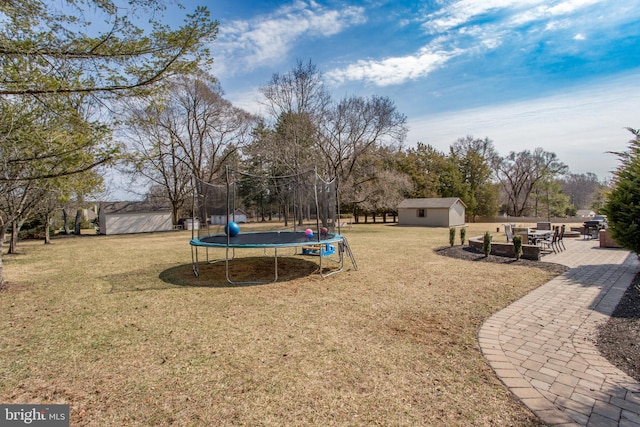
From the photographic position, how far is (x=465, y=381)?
2943mm

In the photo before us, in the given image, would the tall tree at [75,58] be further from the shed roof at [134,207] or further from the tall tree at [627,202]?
the shed roof at [134,207]

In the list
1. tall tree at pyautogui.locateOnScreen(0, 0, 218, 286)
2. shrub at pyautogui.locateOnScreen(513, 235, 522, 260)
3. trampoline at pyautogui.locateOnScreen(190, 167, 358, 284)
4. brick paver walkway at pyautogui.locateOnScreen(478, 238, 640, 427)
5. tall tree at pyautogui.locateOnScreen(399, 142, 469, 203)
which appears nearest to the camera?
brick paver walkway at pyautogui.locateOnScreen(478, 238, 640, 427)

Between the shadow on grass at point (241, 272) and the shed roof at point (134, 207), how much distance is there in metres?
21.6

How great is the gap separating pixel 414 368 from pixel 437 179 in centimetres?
3643

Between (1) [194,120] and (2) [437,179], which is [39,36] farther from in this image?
(2) [437,179]

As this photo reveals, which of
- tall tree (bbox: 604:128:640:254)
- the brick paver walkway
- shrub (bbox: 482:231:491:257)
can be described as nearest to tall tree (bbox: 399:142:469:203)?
shrub (bbox: 482:231:491:257)

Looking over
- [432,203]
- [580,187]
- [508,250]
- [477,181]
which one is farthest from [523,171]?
[508,250]

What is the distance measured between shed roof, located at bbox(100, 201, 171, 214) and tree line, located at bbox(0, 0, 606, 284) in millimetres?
1161

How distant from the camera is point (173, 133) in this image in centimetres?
2495

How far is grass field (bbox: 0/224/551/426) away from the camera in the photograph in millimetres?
2574

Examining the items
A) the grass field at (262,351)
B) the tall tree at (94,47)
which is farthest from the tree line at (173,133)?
the grass field at (262,351)

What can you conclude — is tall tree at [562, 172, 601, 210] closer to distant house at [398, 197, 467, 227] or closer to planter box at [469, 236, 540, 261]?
distant house at [398, 197, 467, 227]

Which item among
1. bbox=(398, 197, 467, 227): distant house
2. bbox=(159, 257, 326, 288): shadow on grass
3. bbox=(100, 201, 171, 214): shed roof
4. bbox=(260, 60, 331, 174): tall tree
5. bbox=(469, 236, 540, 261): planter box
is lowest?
bbox=(159, 257, 326, 288): shadow on grass

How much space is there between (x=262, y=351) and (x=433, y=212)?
2804 centimetres
